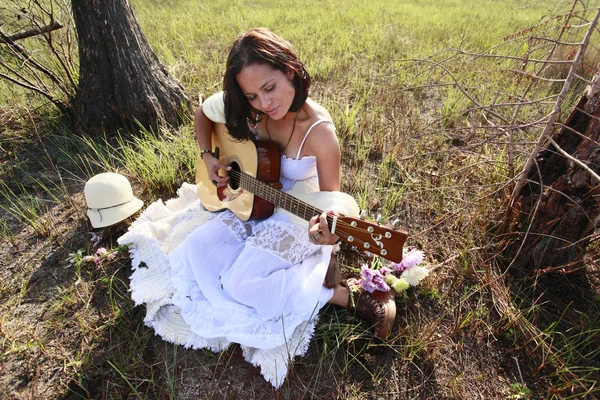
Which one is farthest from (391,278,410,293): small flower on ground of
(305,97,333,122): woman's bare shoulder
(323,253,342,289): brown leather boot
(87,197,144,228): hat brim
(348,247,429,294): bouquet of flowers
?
(87,197,144,228): hat brim

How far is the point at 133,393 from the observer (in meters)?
1.54

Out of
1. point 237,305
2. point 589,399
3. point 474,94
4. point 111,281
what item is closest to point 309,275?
point 237,305

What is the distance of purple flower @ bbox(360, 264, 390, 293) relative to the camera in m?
1.81

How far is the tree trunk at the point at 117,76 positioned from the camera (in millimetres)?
2701

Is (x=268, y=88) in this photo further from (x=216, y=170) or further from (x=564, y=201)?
(x=564, y=201)

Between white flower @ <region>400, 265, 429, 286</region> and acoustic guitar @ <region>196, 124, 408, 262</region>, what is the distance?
1.90 ft

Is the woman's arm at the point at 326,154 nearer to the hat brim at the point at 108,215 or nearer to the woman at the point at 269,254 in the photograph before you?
the woman at the point at 269,254

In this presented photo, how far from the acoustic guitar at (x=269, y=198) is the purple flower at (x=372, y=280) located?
44 centimetres

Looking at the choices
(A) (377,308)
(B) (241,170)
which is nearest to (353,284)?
(A) (377,308)

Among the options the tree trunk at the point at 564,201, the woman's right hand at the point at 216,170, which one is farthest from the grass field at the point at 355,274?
the woman's right hand at the point at 216,170

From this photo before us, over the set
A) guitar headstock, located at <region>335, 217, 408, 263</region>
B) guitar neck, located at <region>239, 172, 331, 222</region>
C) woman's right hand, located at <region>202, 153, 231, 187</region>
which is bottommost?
woman's right hand, located at <region>202, 153, 231, 187</region>

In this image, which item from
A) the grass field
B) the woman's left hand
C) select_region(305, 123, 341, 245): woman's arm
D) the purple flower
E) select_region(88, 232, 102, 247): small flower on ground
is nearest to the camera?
the woman's left hand

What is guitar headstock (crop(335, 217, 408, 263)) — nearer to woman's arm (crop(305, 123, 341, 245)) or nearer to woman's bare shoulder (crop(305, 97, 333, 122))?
woman's arm (crop(305, 123, 341, 245))

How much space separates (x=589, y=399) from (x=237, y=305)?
167 cm
